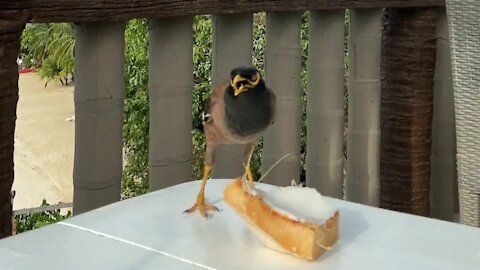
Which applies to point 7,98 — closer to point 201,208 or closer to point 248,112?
point 201,208

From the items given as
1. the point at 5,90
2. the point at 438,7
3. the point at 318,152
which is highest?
the point at 438,7

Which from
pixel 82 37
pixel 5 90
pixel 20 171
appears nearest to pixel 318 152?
pixel 82 37

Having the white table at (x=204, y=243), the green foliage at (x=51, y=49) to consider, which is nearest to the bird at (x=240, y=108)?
the white table at (x=204, y=243)

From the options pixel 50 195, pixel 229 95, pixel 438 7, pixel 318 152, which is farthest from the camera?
pixel 50 195

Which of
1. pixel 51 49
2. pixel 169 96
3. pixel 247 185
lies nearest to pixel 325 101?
pixel 169 96

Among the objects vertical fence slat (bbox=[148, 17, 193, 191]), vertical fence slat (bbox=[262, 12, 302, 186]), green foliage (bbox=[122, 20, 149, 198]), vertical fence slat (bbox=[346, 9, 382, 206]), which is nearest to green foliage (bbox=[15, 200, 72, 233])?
green foliage (bbox=[122, 20, 149, 198])

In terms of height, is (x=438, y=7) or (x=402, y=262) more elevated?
(x=438, y=7)

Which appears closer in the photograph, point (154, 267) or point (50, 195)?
point (154, 267)

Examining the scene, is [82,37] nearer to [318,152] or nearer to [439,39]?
[318,152]
